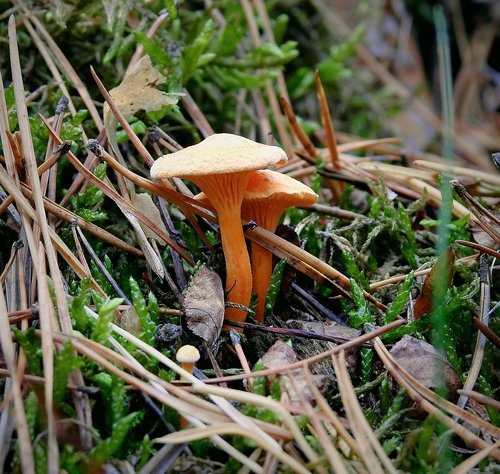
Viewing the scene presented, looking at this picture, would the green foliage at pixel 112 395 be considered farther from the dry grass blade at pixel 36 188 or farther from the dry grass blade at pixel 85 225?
the dry grass blade at pixel 85 225

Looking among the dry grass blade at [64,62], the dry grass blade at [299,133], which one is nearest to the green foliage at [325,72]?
the dry grass blade at [299,133]

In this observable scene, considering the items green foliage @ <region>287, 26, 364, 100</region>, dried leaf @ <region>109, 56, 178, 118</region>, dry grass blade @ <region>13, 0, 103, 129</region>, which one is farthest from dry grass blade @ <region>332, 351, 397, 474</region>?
green foliage @ <region>287, 26, 364, 100</region>

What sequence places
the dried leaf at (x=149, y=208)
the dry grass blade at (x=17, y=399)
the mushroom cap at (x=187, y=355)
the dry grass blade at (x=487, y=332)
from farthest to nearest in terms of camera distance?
1. the dried leaf at (x=149, y=208)
2. the dry grass blade at (x=487, y=332)
3. the mushroom cap at (x=187, y=355)
4. the dry grass blade at (x=17, y=399)

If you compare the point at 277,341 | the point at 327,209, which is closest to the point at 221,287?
the point at 277,341

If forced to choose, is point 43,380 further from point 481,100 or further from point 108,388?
point 481,100

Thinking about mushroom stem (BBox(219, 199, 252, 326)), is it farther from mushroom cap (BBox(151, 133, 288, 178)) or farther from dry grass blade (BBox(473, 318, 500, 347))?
dry grass blade (BBox(473, 318, 500, 347))

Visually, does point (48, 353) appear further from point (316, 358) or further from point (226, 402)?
point (316, 358)

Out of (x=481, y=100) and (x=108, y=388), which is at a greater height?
(x=108, y=388)
